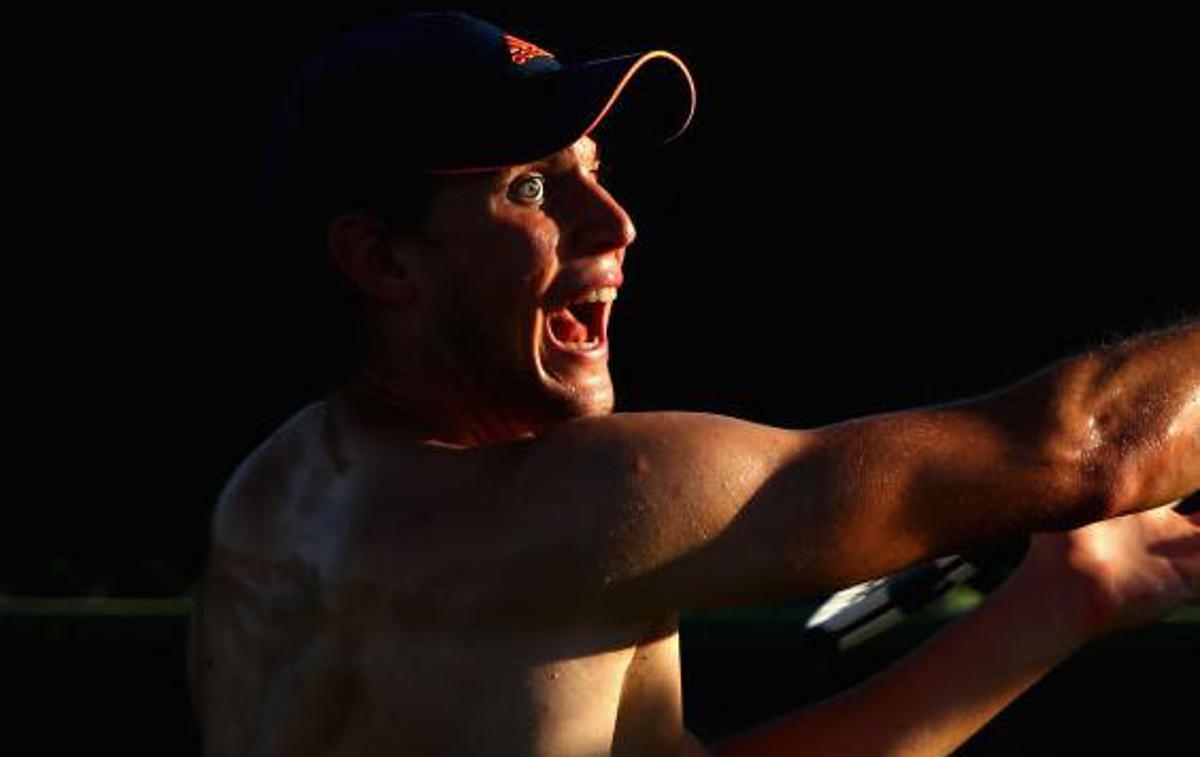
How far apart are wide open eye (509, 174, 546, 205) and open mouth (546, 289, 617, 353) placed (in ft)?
0.35

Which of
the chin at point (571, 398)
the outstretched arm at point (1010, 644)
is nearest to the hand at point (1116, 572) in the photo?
the outstretched arm at point (1010, 644)

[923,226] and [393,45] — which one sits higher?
[393,45]

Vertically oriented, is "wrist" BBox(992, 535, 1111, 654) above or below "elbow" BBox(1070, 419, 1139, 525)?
below

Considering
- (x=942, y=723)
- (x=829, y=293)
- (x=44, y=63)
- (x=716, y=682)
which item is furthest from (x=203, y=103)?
(x=942, y=723)

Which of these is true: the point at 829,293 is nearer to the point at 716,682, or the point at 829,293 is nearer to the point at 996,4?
the point at 996,4

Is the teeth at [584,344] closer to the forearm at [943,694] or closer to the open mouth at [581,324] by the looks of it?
the open mouth at [581,324]

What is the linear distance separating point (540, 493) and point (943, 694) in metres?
0.69

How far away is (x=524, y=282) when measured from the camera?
2998 millimetres

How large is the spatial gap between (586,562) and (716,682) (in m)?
1.57

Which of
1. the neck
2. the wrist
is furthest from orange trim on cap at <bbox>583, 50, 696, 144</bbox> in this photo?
the wrist

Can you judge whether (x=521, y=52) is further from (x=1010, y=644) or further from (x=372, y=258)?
(x=1010, y=644)

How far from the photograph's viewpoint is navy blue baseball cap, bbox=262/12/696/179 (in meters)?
2.98

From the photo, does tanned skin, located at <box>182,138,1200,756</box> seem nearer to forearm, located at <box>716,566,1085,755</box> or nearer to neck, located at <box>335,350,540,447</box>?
neck, located at <box>335,350,540,447</box>

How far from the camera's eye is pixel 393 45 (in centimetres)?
302
